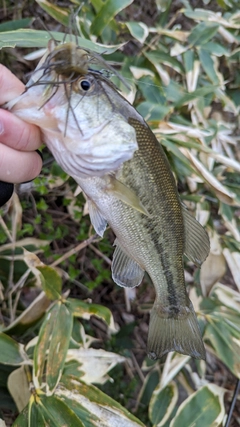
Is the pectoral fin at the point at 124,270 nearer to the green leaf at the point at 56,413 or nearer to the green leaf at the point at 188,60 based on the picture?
the green leaf at the point at 56,413

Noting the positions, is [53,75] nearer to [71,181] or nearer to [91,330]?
[71,181]

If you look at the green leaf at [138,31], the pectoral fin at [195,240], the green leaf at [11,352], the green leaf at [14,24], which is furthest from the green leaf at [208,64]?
the green leaf at [11,352]

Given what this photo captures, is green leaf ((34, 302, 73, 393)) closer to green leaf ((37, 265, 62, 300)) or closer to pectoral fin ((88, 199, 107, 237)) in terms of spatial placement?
green leaf ((37, 265, 62, 300))

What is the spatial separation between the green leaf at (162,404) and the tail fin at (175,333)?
17.1 inches

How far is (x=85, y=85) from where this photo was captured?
77 centimetres

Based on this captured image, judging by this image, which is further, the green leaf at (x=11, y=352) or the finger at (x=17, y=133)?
the green leaf at (x=11, y=352)

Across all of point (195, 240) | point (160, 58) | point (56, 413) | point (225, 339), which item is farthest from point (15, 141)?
point (160, 58)

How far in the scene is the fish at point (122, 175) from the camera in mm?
733

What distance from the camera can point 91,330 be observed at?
73.6 inches

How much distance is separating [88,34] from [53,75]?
0.92 m

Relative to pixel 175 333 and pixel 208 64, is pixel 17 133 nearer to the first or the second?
pixel 175 333

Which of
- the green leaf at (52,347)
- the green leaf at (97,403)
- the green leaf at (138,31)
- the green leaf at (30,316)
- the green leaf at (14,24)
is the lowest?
the green leaf at (30,316)

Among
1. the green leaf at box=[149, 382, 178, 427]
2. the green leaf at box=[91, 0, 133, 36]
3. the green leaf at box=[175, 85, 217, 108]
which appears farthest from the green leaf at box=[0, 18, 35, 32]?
the green leaf at box=[149, 382, 178, 427]

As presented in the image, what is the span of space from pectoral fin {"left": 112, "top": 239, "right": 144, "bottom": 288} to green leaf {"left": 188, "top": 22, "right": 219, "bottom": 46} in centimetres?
117
